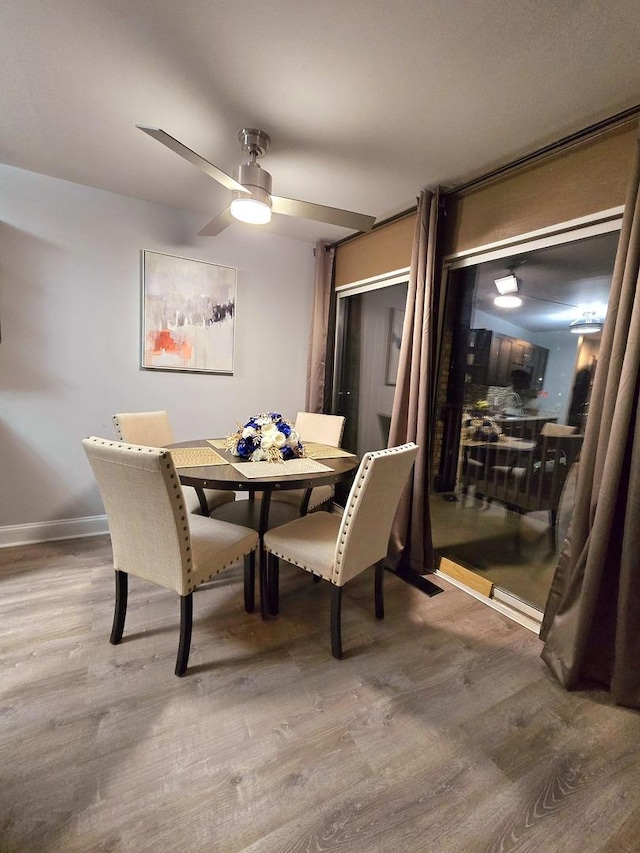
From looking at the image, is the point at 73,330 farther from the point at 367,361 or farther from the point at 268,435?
the point at 367,361

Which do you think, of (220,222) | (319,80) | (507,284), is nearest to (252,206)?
(220,222)

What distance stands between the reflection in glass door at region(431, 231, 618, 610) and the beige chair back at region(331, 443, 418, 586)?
36.0 inches

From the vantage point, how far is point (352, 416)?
3.51m

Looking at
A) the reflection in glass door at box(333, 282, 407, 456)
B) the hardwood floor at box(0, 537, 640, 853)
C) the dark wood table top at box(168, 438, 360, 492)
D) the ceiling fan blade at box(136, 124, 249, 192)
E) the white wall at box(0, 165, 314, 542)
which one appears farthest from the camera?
the reflection in glass door at box(333, 282, 407, 456)

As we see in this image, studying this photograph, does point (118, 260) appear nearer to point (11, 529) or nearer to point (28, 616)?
point (11, 529)

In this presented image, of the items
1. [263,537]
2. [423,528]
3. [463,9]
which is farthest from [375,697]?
[463,9]

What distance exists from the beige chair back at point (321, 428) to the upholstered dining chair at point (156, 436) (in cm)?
79

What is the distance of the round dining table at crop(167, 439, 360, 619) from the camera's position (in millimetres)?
1618

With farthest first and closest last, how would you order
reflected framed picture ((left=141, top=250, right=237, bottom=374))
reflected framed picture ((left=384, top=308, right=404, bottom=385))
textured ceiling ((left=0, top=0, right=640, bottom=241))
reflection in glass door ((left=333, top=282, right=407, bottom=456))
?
1. reflection in glass door ((left=333, top=282, right=407, bottom=456))
2. reflected framed picture ((left=384, top=308, right=404, bottom=385))
3. reflected framed picture ((left=141, top=250, right=237, bottom=374))
4. textured ceiling ((left=0, top=0, right=640, bottom=241))

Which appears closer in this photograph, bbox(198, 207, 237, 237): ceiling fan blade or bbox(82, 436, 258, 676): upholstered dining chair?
bbox(82, 436, 258, 676): upholstered dining chair

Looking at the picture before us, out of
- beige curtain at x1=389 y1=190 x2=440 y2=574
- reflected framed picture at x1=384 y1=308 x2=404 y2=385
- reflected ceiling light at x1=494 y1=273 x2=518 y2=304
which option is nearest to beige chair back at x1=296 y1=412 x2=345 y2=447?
beige curtain at x1=389 y1=190 x2=440 y2=574

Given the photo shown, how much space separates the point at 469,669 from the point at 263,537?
112 cm

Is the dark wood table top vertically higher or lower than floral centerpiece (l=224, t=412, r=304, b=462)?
lower

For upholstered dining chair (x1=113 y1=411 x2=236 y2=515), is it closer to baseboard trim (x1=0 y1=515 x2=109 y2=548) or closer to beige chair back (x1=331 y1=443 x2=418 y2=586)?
baseboard trim (x1=0 y1=515 x2=109 y2=548)
